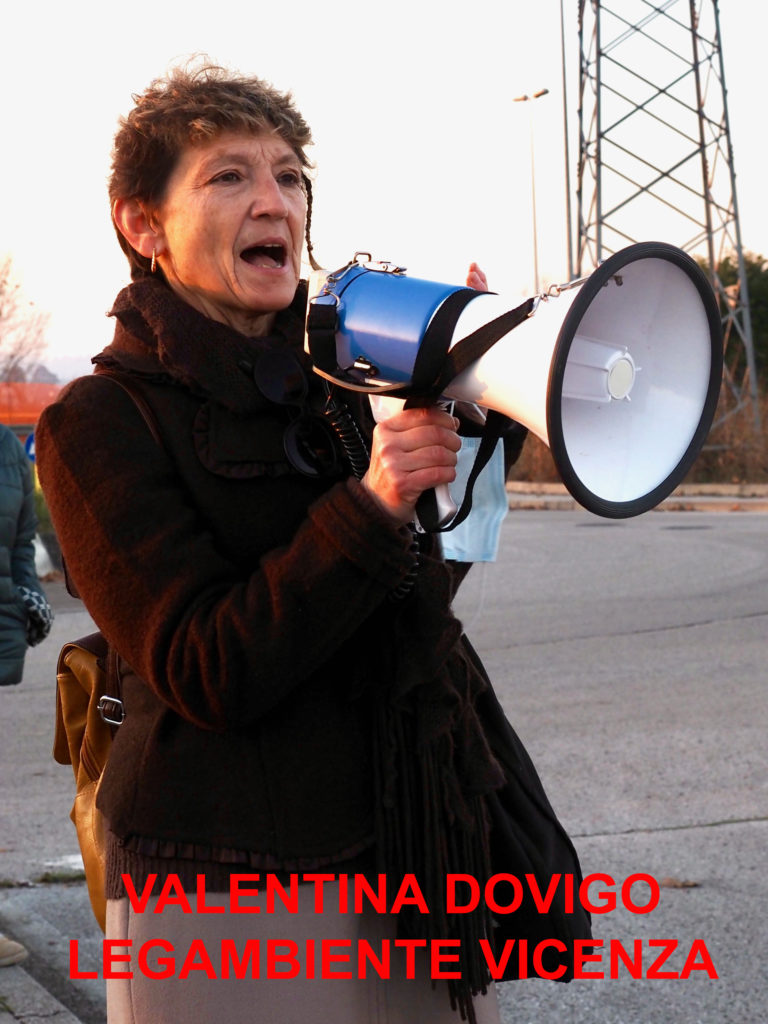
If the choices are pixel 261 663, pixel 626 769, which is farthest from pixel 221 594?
pixel 626 769

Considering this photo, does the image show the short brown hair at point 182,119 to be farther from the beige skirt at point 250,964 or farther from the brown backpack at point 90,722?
the beige skirt at point 250,964

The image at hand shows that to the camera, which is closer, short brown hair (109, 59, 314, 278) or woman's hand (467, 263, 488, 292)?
woman's hand (467, 263, 488, 292)

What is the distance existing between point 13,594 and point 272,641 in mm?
2683

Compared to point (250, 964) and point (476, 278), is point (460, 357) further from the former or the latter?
point (250, 964)

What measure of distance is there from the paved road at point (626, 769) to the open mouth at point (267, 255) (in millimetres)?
540

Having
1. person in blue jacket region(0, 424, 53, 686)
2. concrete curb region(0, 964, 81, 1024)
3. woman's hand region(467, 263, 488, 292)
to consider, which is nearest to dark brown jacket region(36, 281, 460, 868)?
woman's hand region(467, 263, 488, 292)

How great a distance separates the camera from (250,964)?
5.65 feet

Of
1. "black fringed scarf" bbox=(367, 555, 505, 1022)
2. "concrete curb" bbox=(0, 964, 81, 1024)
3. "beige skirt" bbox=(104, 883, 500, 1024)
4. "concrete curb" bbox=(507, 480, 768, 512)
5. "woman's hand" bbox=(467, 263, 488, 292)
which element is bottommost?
"concrete curb" bbox=(0, 964, 81, 1024)

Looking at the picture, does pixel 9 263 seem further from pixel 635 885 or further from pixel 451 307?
pixel 451 307

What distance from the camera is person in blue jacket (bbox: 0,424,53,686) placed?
4098mm

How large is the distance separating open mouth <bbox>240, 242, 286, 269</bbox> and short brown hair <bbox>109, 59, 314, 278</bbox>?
0.17 m

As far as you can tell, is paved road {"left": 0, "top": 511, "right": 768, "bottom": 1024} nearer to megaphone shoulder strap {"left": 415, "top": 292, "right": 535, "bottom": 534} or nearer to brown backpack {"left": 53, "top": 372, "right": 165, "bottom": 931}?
megaphone shoulder strap {"left": 415, "top": 292, "right": 535, "bottom": 534}

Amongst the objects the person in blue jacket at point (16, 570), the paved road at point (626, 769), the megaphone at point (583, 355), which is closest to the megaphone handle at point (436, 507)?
the megaphone at point (583, 355)

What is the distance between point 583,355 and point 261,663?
547 millimetres
